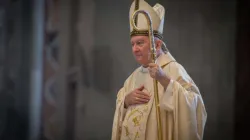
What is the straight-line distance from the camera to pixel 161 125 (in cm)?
167

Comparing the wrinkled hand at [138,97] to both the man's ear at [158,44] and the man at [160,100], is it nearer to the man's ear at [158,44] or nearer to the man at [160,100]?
the man at [160,100]

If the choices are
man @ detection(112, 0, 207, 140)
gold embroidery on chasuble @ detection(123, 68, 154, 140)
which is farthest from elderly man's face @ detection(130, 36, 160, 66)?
gold embroidery on chasuble @ detection(123, 68, 154, 140)

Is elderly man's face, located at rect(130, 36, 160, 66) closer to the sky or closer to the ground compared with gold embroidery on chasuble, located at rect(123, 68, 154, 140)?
closer to the sky

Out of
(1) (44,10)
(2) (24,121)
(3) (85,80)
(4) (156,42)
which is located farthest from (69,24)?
(4) (156,42)

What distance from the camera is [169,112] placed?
5.57 ft

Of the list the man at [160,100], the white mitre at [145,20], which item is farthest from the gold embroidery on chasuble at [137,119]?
the white mitre at [145,20]

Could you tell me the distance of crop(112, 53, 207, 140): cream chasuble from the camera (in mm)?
1631

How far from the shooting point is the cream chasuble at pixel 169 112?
1.63 metres

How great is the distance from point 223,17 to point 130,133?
1233 mm

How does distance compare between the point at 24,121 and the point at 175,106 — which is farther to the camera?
the point at 24,121

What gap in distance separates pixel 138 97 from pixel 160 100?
0.50ft

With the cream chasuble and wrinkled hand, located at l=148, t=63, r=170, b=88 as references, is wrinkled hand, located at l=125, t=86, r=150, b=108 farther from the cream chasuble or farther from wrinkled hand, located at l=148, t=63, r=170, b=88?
wrinkled hand, located at l=148, t=63, r=170, b=88

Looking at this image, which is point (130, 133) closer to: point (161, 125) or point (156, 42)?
point (161, 125)

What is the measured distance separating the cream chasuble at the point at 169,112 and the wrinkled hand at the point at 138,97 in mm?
25
